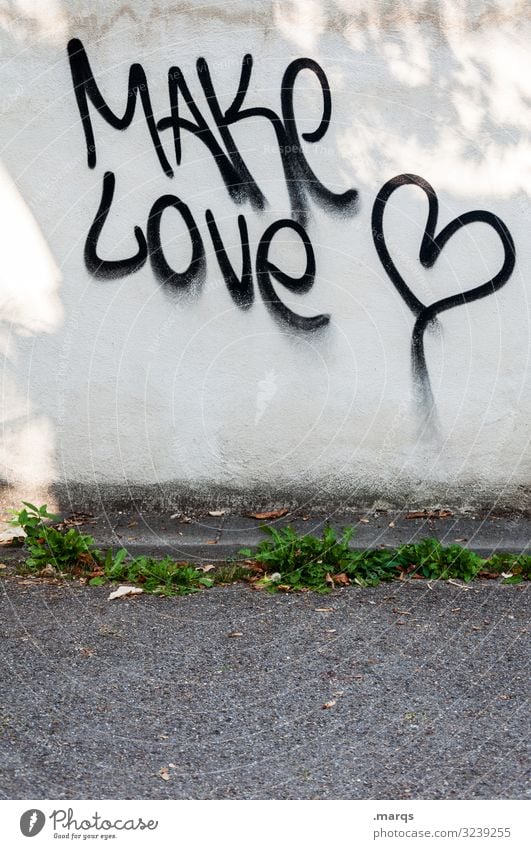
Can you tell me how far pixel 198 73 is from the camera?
16.8ft

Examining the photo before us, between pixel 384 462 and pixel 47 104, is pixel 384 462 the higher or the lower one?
the lower one

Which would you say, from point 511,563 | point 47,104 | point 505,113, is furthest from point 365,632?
point 47,104

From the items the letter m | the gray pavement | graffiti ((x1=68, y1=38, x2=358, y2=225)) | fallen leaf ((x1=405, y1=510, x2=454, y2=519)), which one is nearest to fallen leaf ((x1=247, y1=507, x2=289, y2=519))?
the gray pavement

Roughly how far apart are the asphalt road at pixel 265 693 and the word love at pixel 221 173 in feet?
5.67

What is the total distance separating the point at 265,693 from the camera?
3.50 metres

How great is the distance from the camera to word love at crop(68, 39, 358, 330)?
511cm

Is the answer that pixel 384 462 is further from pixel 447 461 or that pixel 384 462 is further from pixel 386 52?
pixel 386 52

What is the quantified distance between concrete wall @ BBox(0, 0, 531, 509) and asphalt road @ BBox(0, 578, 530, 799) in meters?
1.02

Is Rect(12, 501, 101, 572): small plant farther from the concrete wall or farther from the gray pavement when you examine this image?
the concrete wall

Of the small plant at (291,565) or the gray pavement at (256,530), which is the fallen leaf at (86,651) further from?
the gray pavement at (256,530)

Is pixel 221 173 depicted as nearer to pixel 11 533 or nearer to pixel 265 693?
pixel 11 533

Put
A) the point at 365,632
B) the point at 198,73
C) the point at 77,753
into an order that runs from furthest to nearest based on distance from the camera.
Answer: the point at 198,73 → the point at 365,632 → the point at 77,753

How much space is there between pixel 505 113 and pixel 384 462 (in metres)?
1.95

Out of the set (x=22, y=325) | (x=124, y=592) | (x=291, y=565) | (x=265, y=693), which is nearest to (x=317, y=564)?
(x=291, y=565)
